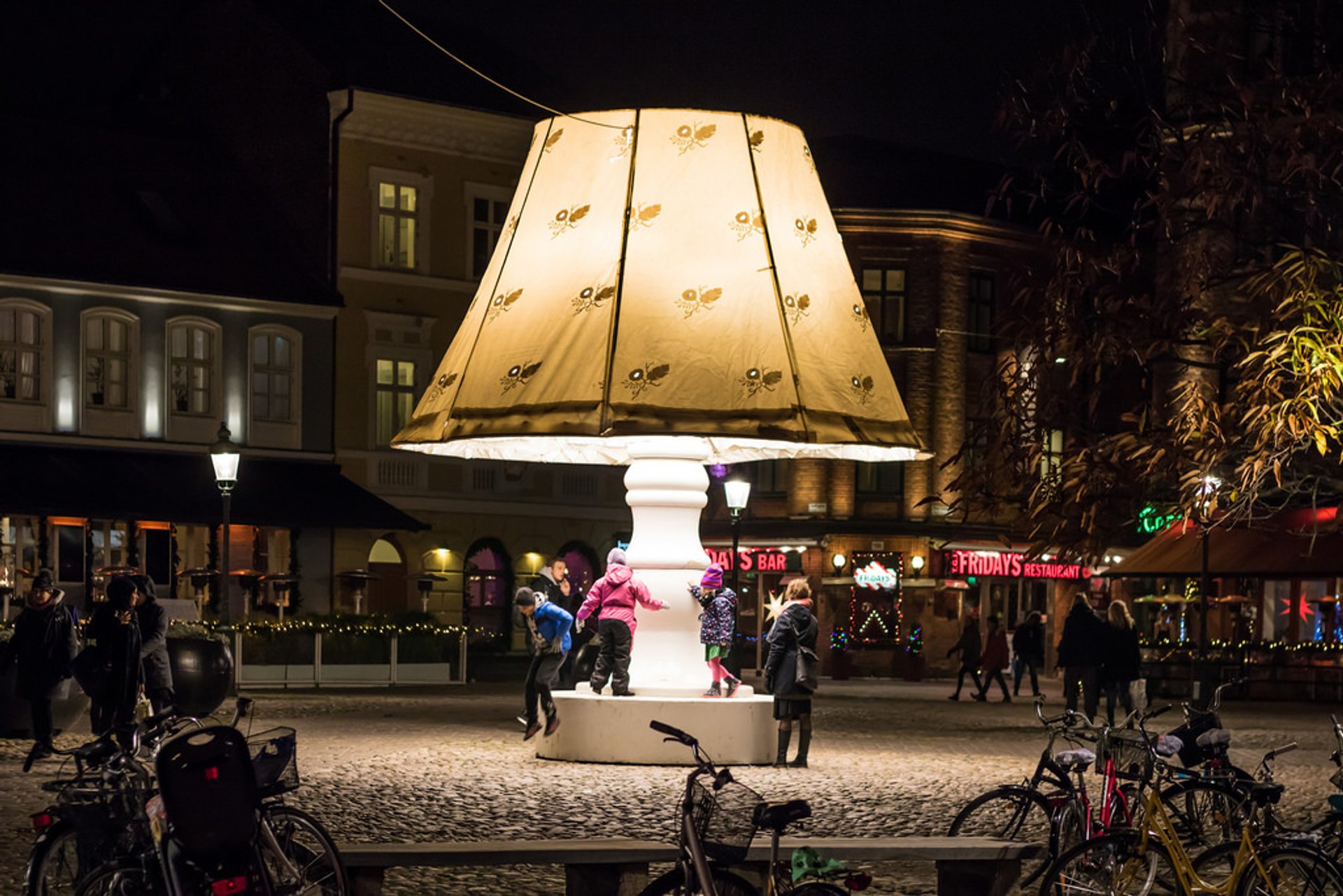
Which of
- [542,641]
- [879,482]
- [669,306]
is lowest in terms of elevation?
[542,641]

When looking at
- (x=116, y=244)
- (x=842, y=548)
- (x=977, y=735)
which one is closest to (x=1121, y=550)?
(x=842, y=548)

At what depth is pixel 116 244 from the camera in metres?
43.1

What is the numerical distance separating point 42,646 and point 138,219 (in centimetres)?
2438

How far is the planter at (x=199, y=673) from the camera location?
2589cm

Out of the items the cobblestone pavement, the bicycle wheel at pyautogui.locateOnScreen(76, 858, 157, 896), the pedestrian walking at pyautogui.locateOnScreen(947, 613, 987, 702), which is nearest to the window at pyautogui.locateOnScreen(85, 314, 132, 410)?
the cobblestone pavement

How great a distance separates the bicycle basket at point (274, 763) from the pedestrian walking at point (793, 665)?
1011 centimetres

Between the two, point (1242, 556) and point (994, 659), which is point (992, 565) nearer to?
point (1242, 556)

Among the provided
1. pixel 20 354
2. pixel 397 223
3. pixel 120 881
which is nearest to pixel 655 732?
pixel 120 881

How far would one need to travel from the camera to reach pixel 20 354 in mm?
41656

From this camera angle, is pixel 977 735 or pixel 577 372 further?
pixel 977 735

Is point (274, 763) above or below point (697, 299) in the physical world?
below

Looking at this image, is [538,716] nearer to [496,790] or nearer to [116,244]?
[496,790]

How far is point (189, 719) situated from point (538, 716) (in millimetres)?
14129

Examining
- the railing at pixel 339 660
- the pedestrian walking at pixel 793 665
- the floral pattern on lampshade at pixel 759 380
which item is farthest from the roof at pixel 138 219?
the floral pattern on lampshade at pixel 759 380
